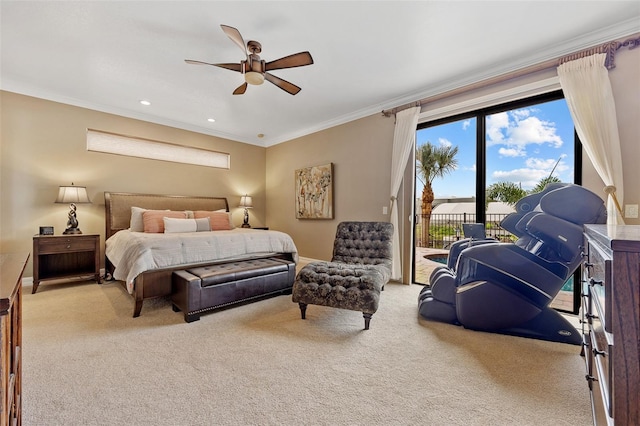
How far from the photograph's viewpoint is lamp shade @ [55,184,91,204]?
3.68 m

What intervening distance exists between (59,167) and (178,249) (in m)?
2.72

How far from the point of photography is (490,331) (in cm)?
234

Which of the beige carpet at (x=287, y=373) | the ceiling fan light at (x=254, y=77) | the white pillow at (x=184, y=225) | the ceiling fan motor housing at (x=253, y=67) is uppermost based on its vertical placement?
the ceiling fan motor housing at (x=253, y=67)

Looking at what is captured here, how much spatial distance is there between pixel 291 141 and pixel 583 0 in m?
4.52

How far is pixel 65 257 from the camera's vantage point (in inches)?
156

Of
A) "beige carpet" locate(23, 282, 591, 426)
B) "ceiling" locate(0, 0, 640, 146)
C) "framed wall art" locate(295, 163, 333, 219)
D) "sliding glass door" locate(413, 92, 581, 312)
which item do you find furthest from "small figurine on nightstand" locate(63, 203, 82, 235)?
"sliding glass door" locate(413, 92, 581, 312)

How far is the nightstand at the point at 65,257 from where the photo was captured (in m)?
3.40

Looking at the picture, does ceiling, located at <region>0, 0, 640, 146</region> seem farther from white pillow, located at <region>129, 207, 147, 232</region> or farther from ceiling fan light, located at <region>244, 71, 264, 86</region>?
white pillow, located at <region>129, 207, 147, 232</region>

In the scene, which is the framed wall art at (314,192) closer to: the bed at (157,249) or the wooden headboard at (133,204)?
the bed at (157,249)

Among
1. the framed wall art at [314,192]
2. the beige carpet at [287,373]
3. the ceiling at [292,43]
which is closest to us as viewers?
the beige carpet at [287,373]

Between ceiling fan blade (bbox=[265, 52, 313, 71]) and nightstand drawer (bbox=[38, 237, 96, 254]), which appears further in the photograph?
nightstand drawer (bbox=[38, 237, 96, 254])

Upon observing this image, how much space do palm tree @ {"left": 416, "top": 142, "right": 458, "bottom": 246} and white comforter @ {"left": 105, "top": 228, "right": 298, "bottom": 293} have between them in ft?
7.14

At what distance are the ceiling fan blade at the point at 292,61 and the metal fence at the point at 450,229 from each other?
8.94 feet

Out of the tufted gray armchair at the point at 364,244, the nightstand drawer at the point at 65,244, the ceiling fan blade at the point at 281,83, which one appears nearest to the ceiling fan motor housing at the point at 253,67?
the ceiling fan blade at the point at 281,83
